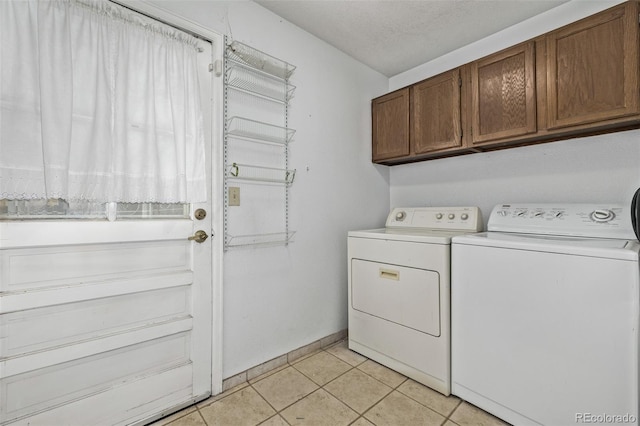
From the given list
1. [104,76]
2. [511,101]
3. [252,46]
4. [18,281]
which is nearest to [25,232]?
[18,281]

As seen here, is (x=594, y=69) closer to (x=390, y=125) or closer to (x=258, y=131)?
(x=390, y=125)

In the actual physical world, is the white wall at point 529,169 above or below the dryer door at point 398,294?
above

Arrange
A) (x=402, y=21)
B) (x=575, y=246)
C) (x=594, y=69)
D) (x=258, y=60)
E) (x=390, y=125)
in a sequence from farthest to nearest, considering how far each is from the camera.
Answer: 1. (x=390, y=125)
2. (x=402, y=21)
3. (x=258, y=60)
4. (x=594, y=69)
5. (x=575, y=246)

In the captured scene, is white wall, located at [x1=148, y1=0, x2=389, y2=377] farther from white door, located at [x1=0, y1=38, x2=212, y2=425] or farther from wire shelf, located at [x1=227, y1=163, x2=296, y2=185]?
white door, located at [x1=0, y1=38, x2=212, y2=425]

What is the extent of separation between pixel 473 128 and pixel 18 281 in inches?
104

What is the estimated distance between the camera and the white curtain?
109cm

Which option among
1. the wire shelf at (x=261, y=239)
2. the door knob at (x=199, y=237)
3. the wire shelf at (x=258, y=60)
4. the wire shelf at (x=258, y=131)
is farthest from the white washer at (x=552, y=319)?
the wire shelf at (x=258, y=60)

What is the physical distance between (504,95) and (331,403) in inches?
87.4

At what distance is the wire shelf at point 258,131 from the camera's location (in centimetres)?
173

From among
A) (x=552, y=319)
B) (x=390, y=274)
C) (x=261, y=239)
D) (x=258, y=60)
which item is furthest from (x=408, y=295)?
(x=258, y=60)

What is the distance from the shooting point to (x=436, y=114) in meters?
2.21

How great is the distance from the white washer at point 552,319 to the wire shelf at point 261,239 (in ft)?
3.56

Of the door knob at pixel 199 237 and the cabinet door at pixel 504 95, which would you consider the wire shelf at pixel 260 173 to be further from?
the cabinet door at pixel 504 95

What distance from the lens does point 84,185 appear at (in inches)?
48.7
